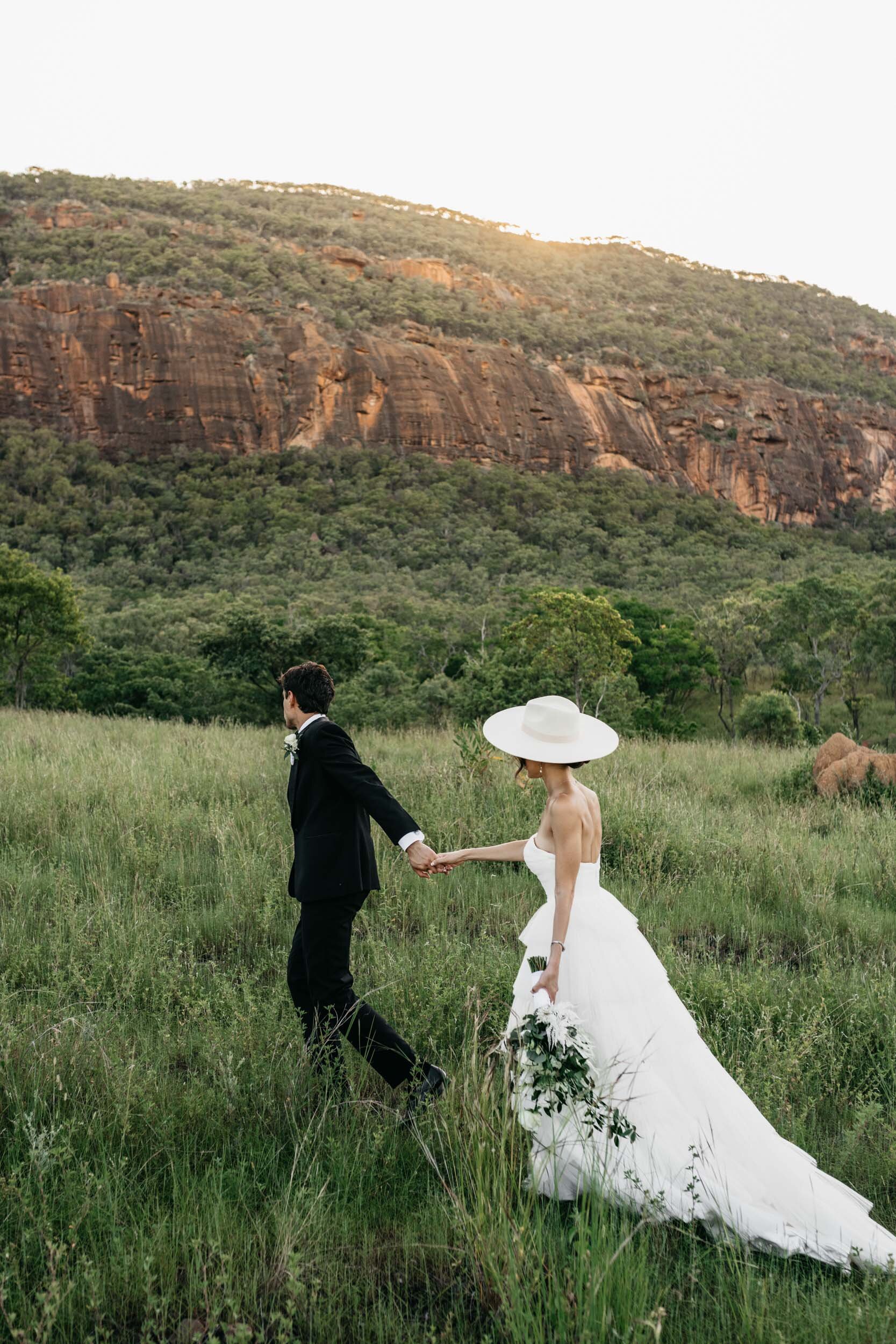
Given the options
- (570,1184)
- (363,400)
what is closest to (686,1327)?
(570,1184)

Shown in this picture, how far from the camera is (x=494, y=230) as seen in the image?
12800 cm

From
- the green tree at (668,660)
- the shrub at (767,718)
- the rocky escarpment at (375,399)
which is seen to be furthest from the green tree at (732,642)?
the rocky escarpment at (375,399)

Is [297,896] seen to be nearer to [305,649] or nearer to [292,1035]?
[292,1035]

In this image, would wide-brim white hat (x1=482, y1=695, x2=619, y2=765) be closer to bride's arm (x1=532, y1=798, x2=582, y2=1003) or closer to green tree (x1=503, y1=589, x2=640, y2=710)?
bride's arm (x1=532, y1=798, x2=582, y2=1003)

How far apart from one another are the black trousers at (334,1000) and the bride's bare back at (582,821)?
2.83 feet

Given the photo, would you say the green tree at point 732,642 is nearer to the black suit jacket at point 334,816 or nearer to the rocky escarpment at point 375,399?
the black suit jacket at point 334,816

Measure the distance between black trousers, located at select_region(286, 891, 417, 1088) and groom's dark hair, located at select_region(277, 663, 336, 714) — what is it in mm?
791

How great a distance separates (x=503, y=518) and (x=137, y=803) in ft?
210

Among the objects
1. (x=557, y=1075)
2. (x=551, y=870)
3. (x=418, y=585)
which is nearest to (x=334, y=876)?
(x=551, y=870)

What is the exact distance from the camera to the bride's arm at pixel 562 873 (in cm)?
286

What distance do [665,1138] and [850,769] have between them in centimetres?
733

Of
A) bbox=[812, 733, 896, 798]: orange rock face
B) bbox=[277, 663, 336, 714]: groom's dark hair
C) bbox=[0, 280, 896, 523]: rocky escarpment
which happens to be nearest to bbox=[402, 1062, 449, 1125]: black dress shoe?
bbox=[277, 663, 336, 714]: groom's dark hair

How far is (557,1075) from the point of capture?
101 inches

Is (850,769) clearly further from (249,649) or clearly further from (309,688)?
(249,649)
